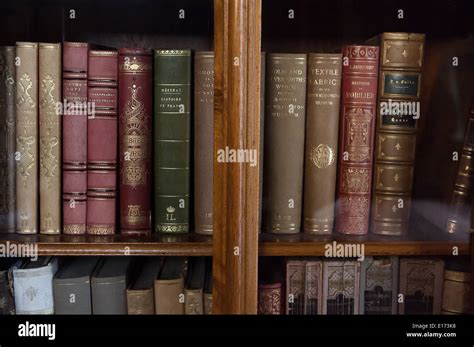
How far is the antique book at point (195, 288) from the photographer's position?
38.4 inches

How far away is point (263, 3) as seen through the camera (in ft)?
3.03

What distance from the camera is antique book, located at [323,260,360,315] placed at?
100 centimetres

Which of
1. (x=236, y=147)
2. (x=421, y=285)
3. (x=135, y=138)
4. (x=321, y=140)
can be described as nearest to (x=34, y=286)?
(x=135, y=138)

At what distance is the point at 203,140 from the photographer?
974 millimetres

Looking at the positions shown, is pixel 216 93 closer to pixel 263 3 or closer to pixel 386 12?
pixel 263 3

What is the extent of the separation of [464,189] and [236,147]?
384 mm

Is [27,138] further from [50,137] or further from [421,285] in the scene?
[421,285]

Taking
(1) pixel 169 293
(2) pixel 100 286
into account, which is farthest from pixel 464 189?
(2) pixel 100 286

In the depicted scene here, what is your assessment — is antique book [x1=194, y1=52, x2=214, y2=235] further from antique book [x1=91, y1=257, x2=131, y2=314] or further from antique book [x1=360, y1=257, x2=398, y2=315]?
antique book [x1=360, y1=257, x2=398, y2=315]

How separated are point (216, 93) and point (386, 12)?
1.01 feet

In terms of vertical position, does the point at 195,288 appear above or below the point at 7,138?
below
